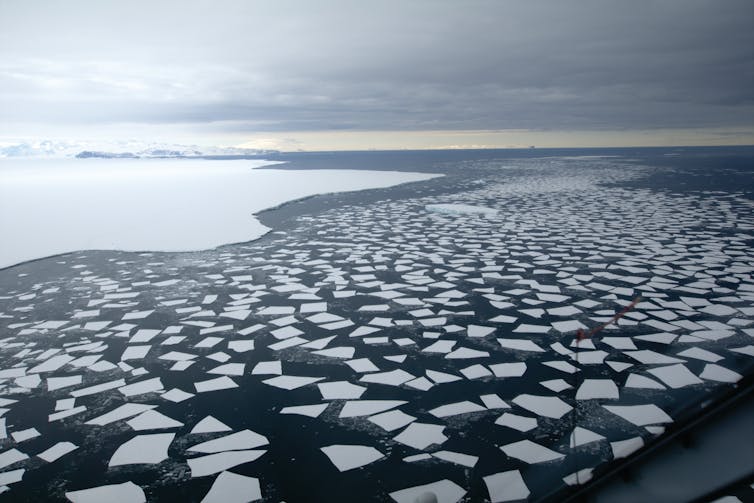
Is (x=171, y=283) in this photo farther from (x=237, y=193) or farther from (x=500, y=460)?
(x=237, y=193)

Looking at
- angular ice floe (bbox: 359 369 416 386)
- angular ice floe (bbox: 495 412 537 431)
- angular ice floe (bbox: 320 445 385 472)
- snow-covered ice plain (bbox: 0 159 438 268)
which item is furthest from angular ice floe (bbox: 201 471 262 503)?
snow-covered ice plain (bbox: 0 159 438 268)

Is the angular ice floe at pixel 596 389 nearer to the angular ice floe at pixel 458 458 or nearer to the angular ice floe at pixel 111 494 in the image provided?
the angular ice floe at pixel 458 458

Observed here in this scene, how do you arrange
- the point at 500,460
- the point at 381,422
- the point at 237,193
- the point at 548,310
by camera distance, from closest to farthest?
the point at 500,460 → the point at 381,422 → the point at 548,310 → the point at 237,193

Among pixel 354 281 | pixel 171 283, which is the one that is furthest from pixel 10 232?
pixel 354 281

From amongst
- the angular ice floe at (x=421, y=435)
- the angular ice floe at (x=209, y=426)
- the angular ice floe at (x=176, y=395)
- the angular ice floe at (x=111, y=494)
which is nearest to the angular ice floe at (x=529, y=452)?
the angular ice floe at (x=421, y=435)

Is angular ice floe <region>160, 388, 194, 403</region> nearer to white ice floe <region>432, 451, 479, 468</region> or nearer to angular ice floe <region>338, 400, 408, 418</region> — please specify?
angular ice floe <region>338, 400, 408, 418</region>

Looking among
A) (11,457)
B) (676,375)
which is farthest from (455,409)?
(11,457)
